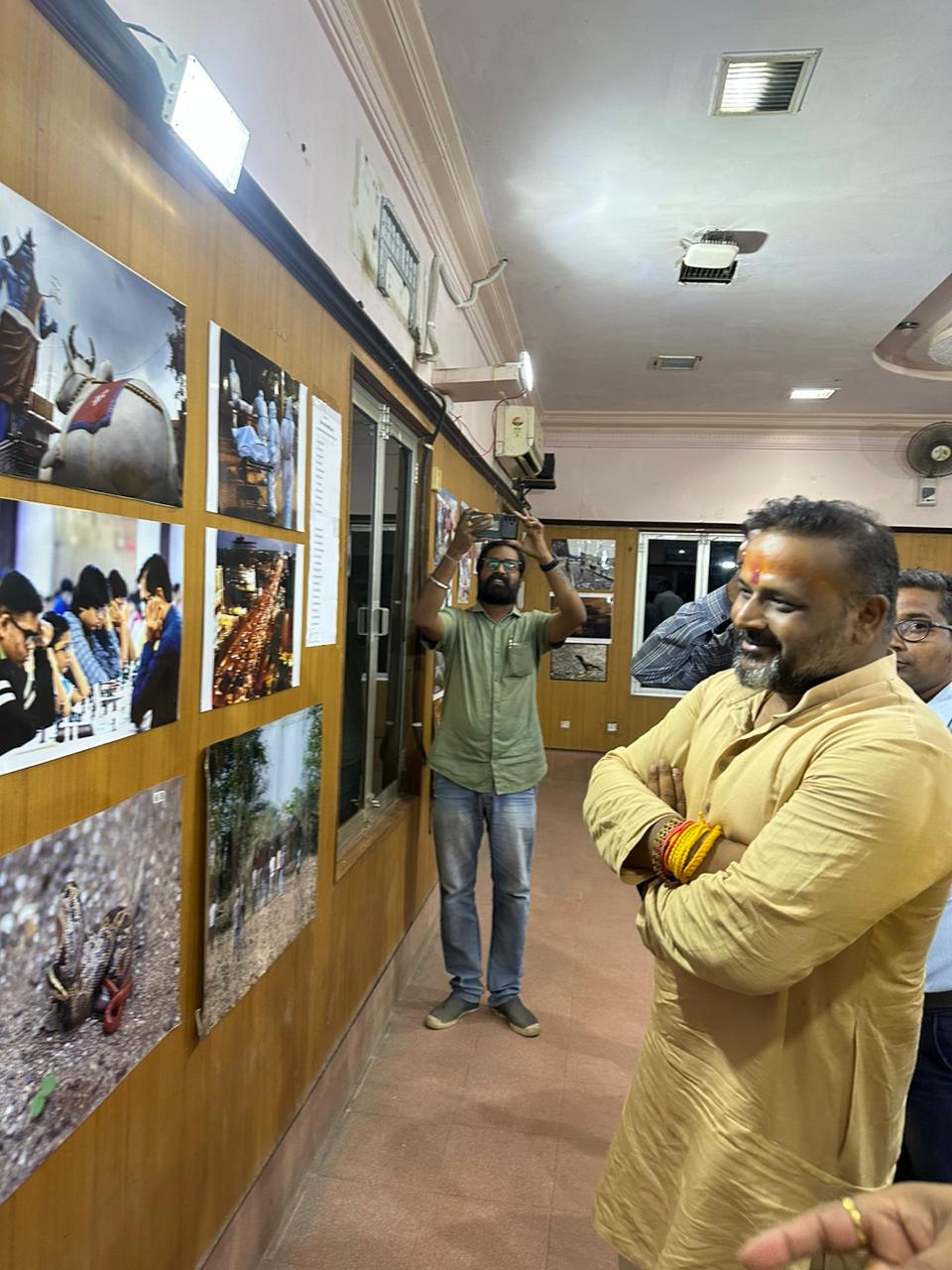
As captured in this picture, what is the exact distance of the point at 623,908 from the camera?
355 cm

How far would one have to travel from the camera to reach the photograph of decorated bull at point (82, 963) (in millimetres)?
860

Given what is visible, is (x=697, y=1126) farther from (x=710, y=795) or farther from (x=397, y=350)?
(x=397, y=350)

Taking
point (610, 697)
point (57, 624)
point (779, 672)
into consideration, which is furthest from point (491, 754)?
point (610, 697)

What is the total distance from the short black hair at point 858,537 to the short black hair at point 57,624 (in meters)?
1.00

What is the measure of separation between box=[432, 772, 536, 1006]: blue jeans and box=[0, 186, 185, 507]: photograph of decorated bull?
1.69m

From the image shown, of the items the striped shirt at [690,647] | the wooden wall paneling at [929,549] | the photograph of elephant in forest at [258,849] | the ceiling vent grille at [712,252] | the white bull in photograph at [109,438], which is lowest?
the photograph of elephant in forest at [258,849]

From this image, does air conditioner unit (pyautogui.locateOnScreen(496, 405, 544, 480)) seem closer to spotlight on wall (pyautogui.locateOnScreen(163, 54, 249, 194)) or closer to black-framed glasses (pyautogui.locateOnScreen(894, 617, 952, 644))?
black-framed glasses (pyautogui.locateOnScreen(894, 617, 952, 644))

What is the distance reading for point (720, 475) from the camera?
6027 millimetres

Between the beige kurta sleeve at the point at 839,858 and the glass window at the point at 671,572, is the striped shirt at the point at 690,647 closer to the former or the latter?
the beige kurta sleeve at the point at 839,858

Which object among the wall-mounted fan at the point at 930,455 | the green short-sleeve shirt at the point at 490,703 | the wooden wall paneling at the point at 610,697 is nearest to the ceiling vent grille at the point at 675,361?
the wooden wall paneling at the point at 610,697

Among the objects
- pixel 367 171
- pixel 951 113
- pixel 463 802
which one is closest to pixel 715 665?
pixel 463 802

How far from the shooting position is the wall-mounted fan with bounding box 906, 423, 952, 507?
562 cm

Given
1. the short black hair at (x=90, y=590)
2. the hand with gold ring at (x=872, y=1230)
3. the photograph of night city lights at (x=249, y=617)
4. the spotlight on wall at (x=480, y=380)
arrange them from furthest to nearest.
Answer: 1. the spotlight on wall at (x=480, y=380)
2. the photograph of night city lights at (x=249, y=617)
3. the short black hair at (x=90, y=590)
4. the hand with gold ring at (x=872, y=1230)

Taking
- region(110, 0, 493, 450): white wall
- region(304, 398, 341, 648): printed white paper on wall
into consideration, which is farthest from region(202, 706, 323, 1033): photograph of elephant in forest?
region(110, 0, 493, 450): white wall
